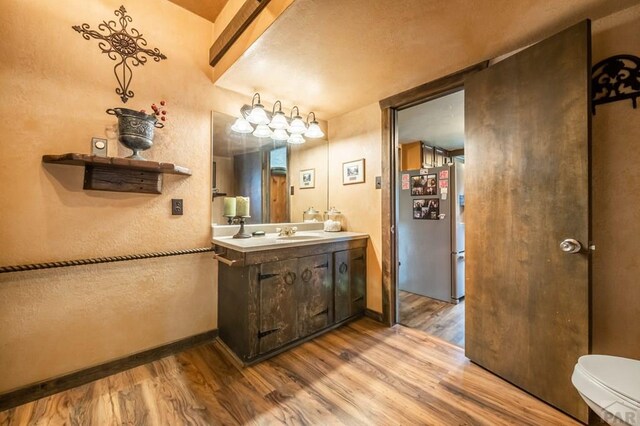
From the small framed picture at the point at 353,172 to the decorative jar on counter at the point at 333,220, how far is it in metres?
0.35

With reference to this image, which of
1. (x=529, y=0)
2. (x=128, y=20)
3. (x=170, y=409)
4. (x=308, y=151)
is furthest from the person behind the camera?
(x=308, y=151)

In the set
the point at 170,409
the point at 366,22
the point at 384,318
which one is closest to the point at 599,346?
the point at 384,318

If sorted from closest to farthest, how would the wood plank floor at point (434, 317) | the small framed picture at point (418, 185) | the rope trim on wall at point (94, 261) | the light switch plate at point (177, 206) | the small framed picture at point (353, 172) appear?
1. the rope trim on wall at point (94, 261)
2. the light switch plate at point (177, 206)
3. the wood plank floor at point (434, 317)
4. the small framed picture at point (353, 172)
5. the small framed picture at point (418, 185)

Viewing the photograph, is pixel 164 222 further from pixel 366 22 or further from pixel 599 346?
pixel 599 346

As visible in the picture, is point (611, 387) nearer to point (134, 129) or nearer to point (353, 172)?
point (353, 172)

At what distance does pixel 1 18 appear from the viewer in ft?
4.53

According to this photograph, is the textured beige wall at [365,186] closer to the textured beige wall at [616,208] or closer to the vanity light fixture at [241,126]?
the vanity light fixture at [241,126]

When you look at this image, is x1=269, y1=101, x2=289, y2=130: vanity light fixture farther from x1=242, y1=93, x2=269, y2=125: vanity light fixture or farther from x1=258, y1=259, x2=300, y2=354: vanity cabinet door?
x1=258, y1=259, x2=300, y2=354: vanity cabinet door

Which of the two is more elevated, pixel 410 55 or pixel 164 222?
pixel 410 55

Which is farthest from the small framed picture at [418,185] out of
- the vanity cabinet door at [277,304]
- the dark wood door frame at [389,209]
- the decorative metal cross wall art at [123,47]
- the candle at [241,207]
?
the decorative metal cross wall art at [123,47]

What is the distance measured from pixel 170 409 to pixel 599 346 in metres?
2.43

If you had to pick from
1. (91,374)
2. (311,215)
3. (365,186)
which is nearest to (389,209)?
(365,186)

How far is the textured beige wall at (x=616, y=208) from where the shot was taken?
52.7 inches

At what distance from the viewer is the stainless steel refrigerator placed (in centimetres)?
305
